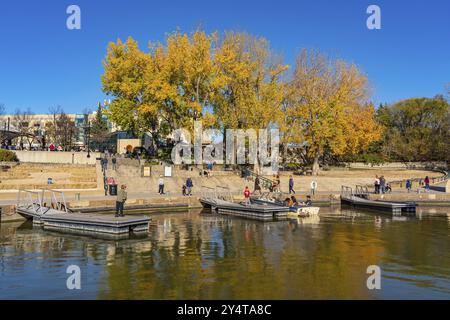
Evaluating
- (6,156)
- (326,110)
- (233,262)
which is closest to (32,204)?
(233,262)

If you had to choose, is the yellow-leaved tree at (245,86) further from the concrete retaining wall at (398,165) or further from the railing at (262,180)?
the concrete retaining wall at (398,165)

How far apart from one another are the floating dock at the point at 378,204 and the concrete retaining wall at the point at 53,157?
90.3 ft

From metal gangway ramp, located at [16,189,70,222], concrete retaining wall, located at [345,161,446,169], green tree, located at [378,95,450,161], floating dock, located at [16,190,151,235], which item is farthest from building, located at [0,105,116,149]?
green tree, located at [378,95,450,161]

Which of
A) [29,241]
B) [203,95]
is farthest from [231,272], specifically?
[203,95]

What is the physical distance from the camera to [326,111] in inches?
1951

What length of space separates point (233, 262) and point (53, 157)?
128ft

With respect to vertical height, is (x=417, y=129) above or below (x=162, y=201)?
above

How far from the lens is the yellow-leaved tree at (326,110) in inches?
1957

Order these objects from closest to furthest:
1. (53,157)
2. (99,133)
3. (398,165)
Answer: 1. (53,157)
2. (398,165)
3. (99,133)

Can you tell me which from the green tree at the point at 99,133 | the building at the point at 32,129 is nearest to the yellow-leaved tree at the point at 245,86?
the building at the point at 32,129

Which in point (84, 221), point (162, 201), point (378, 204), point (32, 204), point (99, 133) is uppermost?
point (99, 133)

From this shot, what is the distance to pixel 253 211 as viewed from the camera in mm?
27203

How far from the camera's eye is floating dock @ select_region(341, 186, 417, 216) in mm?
30359

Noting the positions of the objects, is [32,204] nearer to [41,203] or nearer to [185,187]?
[41,203]
